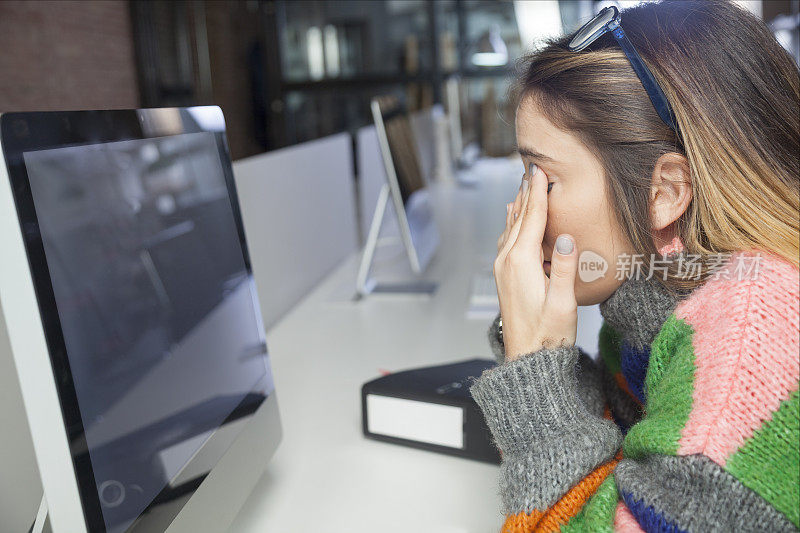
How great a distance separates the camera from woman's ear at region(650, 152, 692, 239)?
2.25 feet

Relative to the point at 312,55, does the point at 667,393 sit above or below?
below

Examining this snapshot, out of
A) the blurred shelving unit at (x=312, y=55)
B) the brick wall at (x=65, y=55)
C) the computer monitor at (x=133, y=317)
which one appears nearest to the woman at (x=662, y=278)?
the computer monitor at (x=133, y=317)

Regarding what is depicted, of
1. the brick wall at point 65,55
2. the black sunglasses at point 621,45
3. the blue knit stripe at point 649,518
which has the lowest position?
the blue knit stripe at point 649,518

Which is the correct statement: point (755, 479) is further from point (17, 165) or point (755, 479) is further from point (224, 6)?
point (224, 6)

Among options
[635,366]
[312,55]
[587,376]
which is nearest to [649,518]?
[635,366]

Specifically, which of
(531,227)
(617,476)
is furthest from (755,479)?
(531,227)

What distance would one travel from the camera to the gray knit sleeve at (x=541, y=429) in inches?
25.5

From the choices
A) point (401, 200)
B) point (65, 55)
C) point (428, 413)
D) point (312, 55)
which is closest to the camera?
point (428, 413)

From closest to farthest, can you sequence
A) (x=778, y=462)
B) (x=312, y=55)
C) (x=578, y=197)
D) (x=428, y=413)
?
(x=778, y=462) → (x=578, y=197) → (x=428, y=413) → (x=312, y=55)

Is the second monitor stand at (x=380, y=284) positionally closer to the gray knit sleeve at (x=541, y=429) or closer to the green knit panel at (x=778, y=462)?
the gray knit sleeve at (x=541, y=429)

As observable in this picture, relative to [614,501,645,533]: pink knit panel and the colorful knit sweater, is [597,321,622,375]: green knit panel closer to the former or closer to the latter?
the colorful knit sweater

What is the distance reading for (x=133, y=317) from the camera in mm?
550

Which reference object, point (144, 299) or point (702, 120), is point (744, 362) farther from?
point (144, 299)

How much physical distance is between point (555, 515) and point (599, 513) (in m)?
0.05
